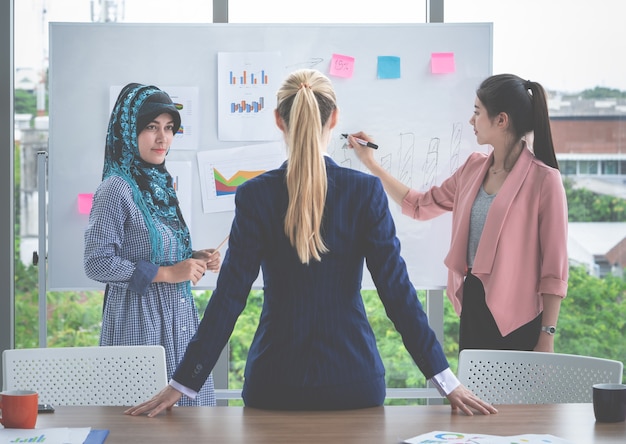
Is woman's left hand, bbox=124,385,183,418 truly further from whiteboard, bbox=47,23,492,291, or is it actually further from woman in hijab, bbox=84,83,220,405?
whiteboard, bbox=47,23,492,291

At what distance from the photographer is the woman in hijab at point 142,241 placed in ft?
9.35

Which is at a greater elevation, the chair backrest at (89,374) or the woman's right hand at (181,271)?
the woman's right hand at (181,271)

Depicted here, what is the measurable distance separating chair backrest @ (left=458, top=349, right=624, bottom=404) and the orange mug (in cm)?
116

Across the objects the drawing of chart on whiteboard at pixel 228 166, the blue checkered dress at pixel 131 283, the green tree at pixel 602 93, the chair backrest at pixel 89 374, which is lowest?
the chair backrest at pixel 89 374

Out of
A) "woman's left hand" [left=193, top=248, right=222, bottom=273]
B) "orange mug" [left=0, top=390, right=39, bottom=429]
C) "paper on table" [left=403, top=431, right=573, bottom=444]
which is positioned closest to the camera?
"paper on table" [left=403, top=431, right=573, bottom=444]

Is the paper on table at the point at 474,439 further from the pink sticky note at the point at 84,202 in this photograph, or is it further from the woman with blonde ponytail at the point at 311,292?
the pink sticky note at the point at 84,202

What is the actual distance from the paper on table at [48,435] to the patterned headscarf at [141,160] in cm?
124

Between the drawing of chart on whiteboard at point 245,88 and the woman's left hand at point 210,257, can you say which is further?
the drawing of chart on whiteboard at point 245,88

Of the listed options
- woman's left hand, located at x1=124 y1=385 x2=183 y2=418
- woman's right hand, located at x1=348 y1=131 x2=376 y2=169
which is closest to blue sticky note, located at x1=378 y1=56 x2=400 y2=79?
woman's right hand, located at x1=348 y1=131 x2=376 y2=169

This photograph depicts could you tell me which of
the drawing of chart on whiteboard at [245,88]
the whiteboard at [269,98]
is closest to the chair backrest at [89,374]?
the whiteboard at [269,98]

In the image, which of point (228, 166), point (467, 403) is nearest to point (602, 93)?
point (228, 166)

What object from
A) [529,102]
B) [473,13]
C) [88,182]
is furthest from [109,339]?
[473,13]

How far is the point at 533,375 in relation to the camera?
2334 mm

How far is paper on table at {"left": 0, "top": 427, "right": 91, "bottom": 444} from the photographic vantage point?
164 centimetres
